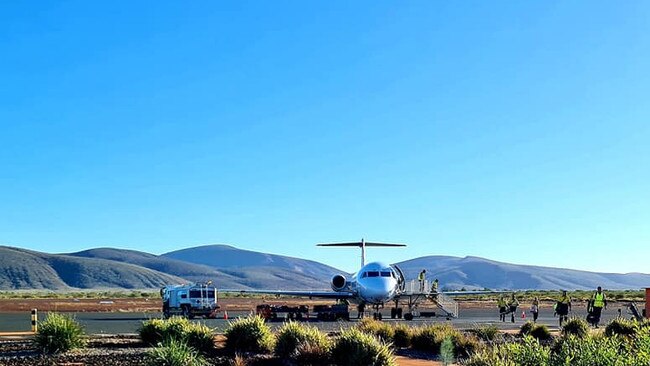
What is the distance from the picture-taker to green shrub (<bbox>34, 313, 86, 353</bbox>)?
1772 centimetres

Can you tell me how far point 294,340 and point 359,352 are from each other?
3.29 metres

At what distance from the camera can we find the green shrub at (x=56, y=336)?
17719 mm

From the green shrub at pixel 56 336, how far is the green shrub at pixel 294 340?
501 centimetres

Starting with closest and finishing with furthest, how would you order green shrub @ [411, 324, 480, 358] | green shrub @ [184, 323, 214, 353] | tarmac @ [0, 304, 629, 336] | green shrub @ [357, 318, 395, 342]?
1. green shrub @ [184, 323, 214, 353]
2. green shrub @ [411, 324, 480, 358]
3. green shrub @ [357, 318, 395, 342]
4. tarmac @ [0, 304, 629, 336]

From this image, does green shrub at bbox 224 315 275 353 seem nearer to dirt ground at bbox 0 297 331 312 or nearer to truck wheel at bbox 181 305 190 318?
truck wheel at bbox 181 305 190 318

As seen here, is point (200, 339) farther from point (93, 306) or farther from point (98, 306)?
point (98, 306)

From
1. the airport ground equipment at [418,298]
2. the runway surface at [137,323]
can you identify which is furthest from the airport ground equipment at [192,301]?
the airport ground equipment at [418,298]

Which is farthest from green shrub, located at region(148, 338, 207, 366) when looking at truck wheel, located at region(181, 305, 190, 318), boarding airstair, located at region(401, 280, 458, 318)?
boarding airstair, located at region(401, 280, 458, 318)

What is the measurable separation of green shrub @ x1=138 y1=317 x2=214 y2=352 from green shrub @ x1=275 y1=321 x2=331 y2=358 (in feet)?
5.75

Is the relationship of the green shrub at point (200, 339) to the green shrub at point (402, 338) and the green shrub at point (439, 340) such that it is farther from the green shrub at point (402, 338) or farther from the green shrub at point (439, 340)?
the green shrub at point (439, 340)

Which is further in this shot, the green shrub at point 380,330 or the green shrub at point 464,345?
the green shrub at point 380,330

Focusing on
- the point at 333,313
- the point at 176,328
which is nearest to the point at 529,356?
the point at 176,328

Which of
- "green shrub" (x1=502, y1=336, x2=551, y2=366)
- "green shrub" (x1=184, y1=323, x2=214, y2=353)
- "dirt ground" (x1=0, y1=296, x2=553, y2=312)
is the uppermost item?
"green shrub" (x1=502, y1=336, x2=551, y2=366)

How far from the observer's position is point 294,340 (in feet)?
54.0
